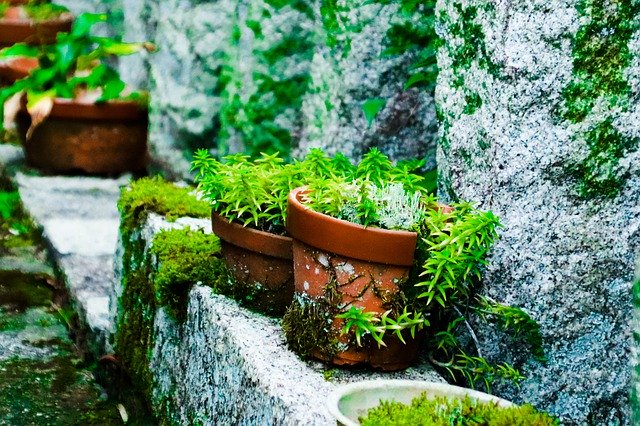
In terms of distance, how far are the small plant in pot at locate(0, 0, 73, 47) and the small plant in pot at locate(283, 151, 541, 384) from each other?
12.7 ft

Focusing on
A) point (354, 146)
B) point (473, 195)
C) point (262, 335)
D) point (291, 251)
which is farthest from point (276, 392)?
point (354, 146)

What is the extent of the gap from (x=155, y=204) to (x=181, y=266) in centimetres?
48

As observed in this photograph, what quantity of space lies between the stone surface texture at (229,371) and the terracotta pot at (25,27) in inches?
120

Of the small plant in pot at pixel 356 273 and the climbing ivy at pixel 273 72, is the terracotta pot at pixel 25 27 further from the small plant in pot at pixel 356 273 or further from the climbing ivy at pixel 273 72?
the small plant in pot at pixel 356 273

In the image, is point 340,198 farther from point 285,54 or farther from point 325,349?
point 285,54

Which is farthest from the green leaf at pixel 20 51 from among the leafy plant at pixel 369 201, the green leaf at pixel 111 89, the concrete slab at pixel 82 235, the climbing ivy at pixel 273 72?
the leafy plant at pixel 369 201

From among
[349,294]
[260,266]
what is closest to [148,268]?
[260,266]

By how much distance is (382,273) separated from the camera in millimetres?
1889

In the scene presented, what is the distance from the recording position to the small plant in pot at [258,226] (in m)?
2.19

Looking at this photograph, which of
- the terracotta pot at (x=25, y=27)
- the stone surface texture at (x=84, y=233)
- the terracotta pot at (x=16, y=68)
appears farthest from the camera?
the terracotta pot at (x=25, y=27)

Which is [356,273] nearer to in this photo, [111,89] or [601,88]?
[601,88]

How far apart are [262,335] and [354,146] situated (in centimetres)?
112

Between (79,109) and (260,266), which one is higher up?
(260,266)

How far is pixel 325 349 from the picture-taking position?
1925 millimetres
